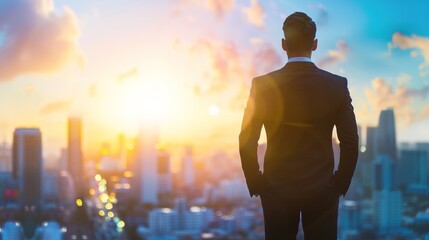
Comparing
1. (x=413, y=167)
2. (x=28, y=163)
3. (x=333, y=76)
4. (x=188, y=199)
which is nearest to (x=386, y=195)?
(x=413, y=167)

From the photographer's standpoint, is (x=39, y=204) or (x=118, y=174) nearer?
(x=39, y=204)

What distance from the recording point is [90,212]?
40.2ft

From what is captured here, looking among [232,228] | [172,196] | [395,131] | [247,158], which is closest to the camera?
[247,158]

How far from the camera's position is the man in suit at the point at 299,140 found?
3.90 feet

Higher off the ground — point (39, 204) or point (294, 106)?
point (294, 106)

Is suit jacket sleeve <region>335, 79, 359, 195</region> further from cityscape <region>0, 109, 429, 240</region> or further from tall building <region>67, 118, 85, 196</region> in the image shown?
tall building <region>67, 118, 85, 196</region>

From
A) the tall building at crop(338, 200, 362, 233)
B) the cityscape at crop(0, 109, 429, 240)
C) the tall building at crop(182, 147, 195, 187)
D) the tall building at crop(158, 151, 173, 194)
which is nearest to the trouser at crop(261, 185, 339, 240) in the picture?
the cityscape at crop(0, 109, 429, 240)

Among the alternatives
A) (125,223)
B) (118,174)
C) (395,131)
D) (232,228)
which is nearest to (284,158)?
(395,131)

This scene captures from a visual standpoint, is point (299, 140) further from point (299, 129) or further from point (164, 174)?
point (164, 174)

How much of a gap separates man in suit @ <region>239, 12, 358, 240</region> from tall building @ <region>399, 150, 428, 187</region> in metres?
9.82

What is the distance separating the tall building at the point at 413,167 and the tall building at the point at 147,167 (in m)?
6.34

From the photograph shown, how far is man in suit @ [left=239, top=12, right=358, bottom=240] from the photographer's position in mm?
1188

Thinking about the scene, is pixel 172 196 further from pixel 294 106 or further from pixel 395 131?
pixel 294 106

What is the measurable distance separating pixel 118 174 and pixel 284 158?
15931 millimetres
